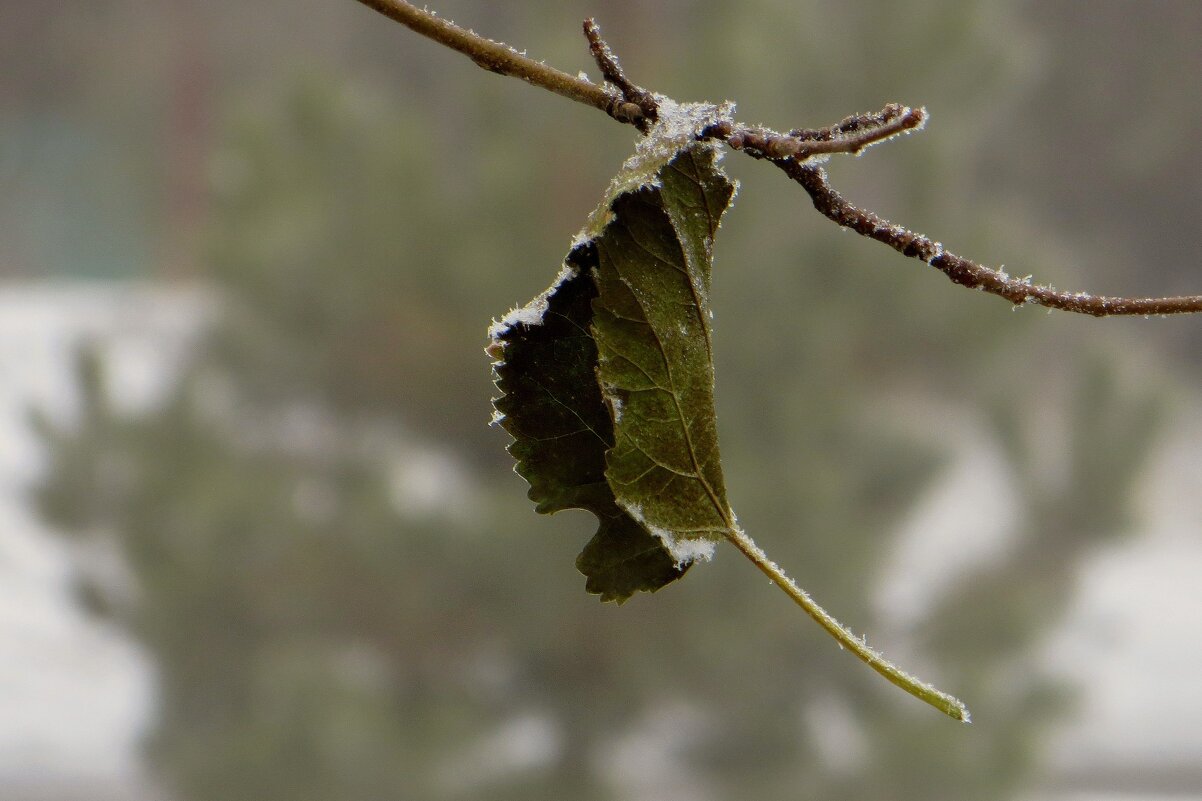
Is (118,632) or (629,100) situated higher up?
(118,632)

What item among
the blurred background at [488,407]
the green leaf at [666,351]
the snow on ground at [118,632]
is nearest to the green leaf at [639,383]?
the green leaf at [666,351]

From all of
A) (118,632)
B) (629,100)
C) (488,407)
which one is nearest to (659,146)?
(629,100)

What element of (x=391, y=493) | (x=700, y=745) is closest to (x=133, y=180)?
(x=391, y=493)

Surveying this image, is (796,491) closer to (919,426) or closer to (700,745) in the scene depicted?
(919,426)

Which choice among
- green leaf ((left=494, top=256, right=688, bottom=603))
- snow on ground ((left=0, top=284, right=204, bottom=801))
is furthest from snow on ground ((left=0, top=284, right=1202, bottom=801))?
green leaf ((left=494, top=256, right=688, bottom=603))

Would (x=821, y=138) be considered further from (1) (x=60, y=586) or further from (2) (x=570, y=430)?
(1) (x=60, y=586)

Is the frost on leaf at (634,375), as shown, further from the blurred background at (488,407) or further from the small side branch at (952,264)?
the blurred background at (488,407)
